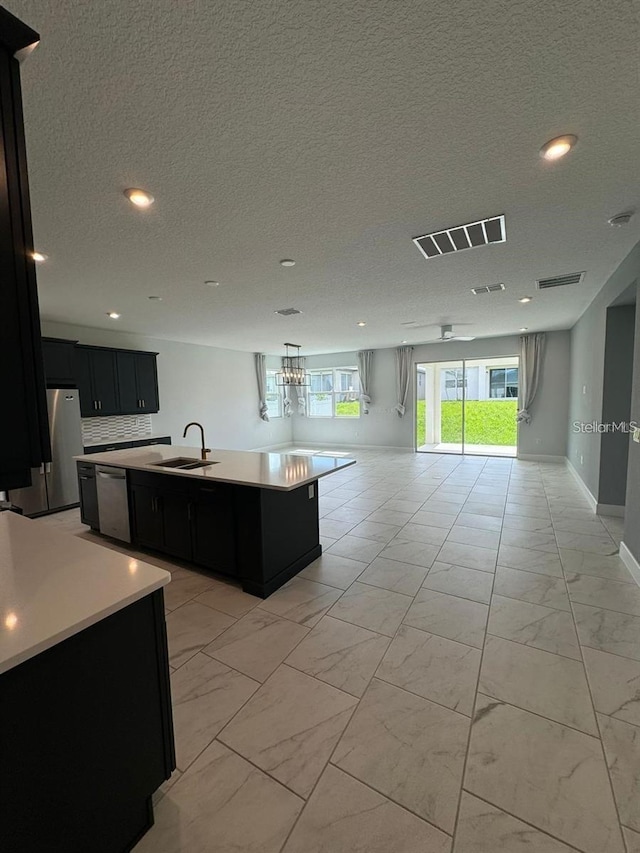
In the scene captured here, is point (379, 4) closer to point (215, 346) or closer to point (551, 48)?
point (551, 48)

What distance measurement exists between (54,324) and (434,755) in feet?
21.3

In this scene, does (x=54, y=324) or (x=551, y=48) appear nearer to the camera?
(x=551, y=48)

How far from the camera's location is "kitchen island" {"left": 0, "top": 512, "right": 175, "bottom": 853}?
34.9 inches

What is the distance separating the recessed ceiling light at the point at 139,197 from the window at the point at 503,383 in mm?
7836

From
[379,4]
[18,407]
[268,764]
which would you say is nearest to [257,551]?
[268,764]

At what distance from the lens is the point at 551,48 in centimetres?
123

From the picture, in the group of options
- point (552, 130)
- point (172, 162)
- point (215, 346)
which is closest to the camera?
point (552, 130)

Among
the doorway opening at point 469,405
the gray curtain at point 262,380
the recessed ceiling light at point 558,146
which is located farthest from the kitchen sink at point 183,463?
the doorway opening at point 469,405

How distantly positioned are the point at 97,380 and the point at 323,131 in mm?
→ 5220

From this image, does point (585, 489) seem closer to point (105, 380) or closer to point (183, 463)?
point (183, 463)

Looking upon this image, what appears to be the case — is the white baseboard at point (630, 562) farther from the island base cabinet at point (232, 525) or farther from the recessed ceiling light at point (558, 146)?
the recessed ceiling light at point (558, 146)

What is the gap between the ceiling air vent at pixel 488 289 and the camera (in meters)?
3.93

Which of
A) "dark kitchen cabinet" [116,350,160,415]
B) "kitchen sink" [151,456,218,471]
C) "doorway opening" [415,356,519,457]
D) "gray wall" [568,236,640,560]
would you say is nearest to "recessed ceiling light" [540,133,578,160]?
"gray wall" [568,236,640,560]

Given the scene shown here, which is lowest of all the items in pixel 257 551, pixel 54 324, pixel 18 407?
pixel 257 551
